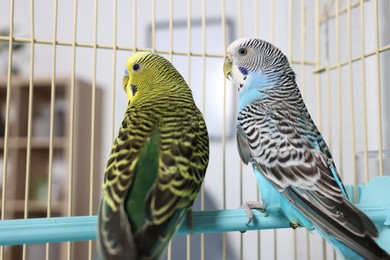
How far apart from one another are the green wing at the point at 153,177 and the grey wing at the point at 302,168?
15 cm

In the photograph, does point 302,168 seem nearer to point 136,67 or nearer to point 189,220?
point 189,220

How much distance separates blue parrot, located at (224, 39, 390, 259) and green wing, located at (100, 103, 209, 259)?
0.15m

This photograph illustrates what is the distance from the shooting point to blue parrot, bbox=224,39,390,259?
0.62 metres

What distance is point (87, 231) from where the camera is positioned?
0.59 metres

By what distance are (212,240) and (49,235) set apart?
→ 1501 mm

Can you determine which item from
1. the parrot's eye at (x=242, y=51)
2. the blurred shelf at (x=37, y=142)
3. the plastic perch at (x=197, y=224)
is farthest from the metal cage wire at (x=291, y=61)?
the plastic perch at (x=197, y=224)

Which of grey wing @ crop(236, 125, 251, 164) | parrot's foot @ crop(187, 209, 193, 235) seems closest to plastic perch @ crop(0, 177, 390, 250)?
parrot's foot @ crop(187, 209, 193, 235)

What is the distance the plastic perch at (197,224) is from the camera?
1.87ft

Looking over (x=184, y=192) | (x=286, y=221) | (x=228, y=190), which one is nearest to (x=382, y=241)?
(x=286, y=221)

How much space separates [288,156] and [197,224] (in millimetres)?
261

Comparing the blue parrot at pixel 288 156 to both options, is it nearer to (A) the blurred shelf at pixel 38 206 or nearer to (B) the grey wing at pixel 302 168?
(B) the grey wing at pixel 302 168

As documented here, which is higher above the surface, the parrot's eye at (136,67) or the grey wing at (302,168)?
the parrot's eye at (136,67)

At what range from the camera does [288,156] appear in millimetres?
772

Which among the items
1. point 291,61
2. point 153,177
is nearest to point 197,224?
point 153,177
